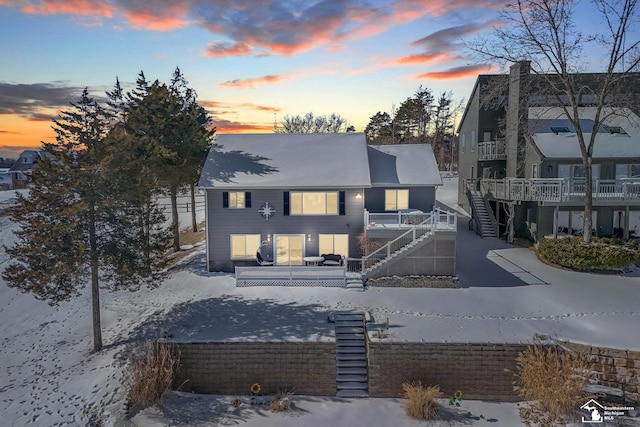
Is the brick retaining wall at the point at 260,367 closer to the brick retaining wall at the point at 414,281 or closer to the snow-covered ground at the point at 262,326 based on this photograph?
the snow-covered ground at the point at 262,326

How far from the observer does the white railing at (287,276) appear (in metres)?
19.6

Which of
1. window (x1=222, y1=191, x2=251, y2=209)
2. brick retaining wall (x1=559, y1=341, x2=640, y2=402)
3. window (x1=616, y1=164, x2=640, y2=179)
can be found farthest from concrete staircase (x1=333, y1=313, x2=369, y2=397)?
window (x1=616, y1=164, x2=640, y2=179)

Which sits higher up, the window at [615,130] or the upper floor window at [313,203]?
the window at [615,130]

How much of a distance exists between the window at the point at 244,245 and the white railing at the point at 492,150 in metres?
18.6

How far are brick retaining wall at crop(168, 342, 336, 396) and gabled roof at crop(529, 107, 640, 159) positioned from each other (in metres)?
19.5

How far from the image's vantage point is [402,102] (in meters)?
64.6

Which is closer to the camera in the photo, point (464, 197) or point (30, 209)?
point (30, 209)

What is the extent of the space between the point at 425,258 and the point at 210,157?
Result: 13155 mm

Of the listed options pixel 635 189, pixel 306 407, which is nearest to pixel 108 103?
pixel 306 407

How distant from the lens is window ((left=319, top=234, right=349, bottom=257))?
21688 mm

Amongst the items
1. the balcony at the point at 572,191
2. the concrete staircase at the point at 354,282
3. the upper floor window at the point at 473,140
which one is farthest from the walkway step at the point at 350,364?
the upper floor window at the point at 473,140

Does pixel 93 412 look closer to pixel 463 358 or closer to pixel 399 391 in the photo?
pixel 399 391

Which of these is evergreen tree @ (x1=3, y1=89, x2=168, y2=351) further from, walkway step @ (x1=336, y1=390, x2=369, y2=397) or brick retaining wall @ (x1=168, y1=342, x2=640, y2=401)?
walkway step @ (x1=336, y1=390, x2=369, y2=397)

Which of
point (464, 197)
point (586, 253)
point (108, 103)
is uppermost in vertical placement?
point (108, 103)
